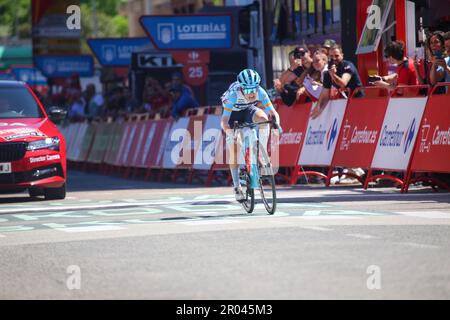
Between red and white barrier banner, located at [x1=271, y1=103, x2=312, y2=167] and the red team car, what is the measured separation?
3.73 m

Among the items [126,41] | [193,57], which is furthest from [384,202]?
[126,41]

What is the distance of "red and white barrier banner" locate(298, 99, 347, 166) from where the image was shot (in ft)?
64.4

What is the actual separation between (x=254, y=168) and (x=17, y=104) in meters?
7.27

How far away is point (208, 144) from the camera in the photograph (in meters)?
→ 24.2

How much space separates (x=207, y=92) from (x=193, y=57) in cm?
381

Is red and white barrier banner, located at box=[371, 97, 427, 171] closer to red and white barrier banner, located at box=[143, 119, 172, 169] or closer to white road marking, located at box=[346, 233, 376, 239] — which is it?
white road marking, located at box=[346, 233, 376, 239]

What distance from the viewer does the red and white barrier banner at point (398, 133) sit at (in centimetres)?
1730

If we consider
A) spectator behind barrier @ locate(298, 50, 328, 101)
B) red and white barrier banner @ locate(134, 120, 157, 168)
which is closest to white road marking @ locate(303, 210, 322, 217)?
spectator behind barrier @ locate(298, 50, 328, 101)

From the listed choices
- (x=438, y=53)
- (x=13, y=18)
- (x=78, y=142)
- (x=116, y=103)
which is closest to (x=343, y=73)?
(x=438, y=53)

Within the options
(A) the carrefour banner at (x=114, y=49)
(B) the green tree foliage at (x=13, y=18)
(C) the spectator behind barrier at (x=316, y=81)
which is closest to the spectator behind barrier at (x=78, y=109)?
(A) the carrefour banner at (x=114, y=49)

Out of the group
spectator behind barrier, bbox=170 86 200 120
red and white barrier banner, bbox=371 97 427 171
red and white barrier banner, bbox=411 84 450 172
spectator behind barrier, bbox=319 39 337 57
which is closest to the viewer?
red and white barrier banner, bbox=411 84 450 172

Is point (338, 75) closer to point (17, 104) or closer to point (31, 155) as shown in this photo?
point (31, 155)
